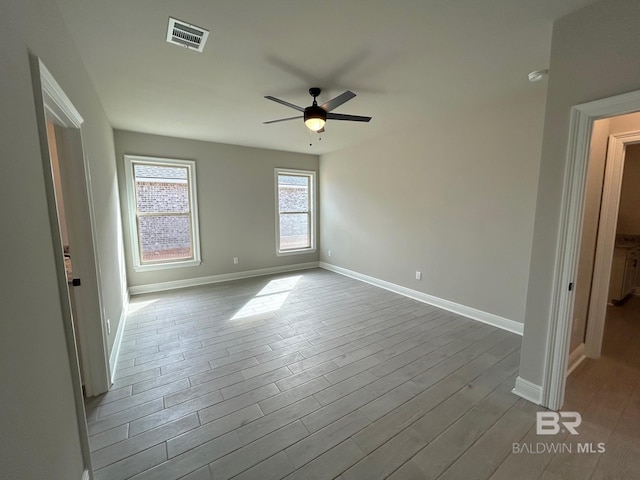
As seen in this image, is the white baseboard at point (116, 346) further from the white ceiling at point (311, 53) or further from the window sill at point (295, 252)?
the window sill at point (295, 252)

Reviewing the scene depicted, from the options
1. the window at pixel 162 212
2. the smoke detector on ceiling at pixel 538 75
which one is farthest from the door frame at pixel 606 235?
the window at pixel 162 212

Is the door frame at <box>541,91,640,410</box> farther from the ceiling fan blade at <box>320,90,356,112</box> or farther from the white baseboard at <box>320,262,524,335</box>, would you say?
the ceiling fan blade at <box>320,90,356,112</box>

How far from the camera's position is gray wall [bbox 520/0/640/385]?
1.55 metres

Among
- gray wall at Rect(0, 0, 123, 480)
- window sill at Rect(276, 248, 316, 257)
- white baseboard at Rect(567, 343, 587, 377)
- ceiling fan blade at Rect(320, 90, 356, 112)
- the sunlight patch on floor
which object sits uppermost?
ceiling fan blade at Rect(320, 90, 356, 112)

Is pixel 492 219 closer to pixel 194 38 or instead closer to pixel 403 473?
pixel 403 473

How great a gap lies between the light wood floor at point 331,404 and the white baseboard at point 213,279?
1.25 metres

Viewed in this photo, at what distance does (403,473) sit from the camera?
149 centimetres

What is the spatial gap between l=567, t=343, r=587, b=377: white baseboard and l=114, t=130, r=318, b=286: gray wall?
4726mm

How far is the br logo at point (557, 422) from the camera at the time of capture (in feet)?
5.80

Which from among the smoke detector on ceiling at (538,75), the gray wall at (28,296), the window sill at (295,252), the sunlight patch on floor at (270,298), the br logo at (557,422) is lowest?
the br logo at (557,422)

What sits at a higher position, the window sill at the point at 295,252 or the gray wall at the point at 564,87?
the gray wall at the point at 564,87

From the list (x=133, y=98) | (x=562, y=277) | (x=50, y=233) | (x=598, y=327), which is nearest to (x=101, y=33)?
(x=133, y=98)

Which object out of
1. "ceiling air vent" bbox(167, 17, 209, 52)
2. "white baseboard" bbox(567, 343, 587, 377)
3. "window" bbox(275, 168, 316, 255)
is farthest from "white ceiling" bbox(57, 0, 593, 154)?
"white baseboard" bbox(567, 343, 587, 377)

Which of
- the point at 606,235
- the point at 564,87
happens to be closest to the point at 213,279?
the point at 564,87
